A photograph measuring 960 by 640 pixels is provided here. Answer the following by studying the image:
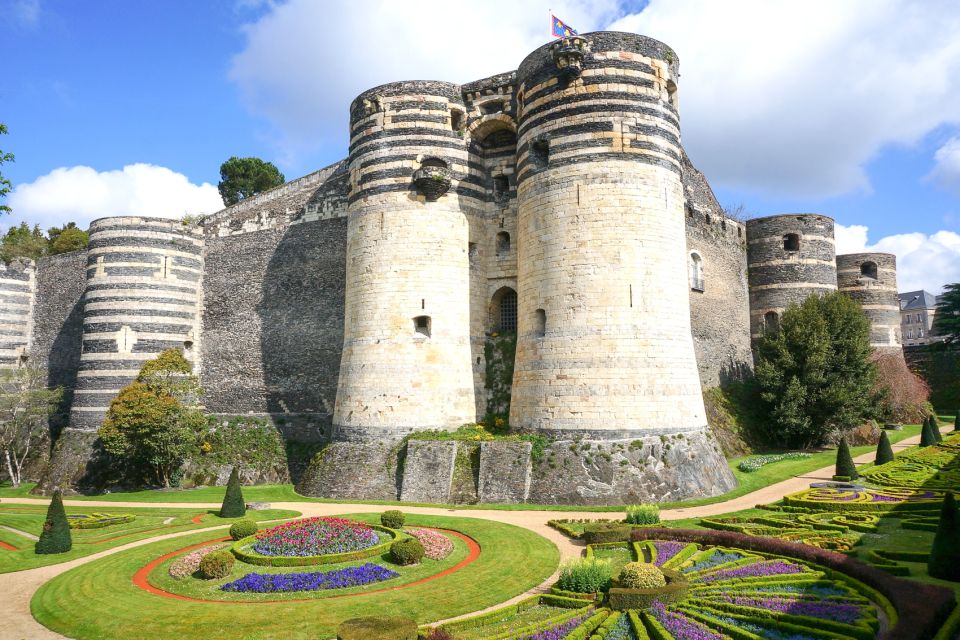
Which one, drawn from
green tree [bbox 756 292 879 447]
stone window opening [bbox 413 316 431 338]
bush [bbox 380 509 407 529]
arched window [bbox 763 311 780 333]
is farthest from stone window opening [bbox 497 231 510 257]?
arched window [bbox 763 311 780 333]

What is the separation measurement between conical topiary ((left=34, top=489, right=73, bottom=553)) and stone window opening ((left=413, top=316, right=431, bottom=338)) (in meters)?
12.7

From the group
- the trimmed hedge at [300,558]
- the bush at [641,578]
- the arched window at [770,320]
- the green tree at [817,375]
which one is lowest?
the trimmed hedge at [300,558]

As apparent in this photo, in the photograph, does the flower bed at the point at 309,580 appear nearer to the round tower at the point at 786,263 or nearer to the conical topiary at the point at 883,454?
the conical topiary at the point at 883,454

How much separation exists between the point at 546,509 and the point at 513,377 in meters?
5.65

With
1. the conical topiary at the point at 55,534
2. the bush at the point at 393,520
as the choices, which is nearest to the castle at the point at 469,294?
the bush at the point at 393,520

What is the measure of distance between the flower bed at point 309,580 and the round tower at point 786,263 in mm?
30463

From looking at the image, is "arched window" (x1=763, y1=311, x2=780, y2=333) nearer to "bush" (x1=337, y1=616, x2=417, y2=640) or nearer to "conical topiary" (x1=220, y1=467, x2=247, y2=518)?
"conical topiary" (x1=220, y1=467, x2=247, y2=518)

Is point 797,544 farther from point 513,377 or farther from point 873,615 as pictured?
point 513,377

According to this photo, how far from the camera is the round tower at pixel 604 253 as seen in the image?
70.4 feet

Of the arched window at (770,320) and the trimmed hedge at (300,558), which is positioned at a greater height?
the arched window at (770,320)

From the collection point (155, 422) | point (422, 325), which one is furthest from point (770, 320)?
point (155, 422)

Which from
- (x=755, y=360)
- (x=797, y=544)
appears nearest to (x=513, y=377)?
(x=797, y=544)

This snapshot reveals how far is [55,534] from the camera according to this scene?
17.0 m

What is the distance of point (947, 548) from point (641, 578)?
5.36m
